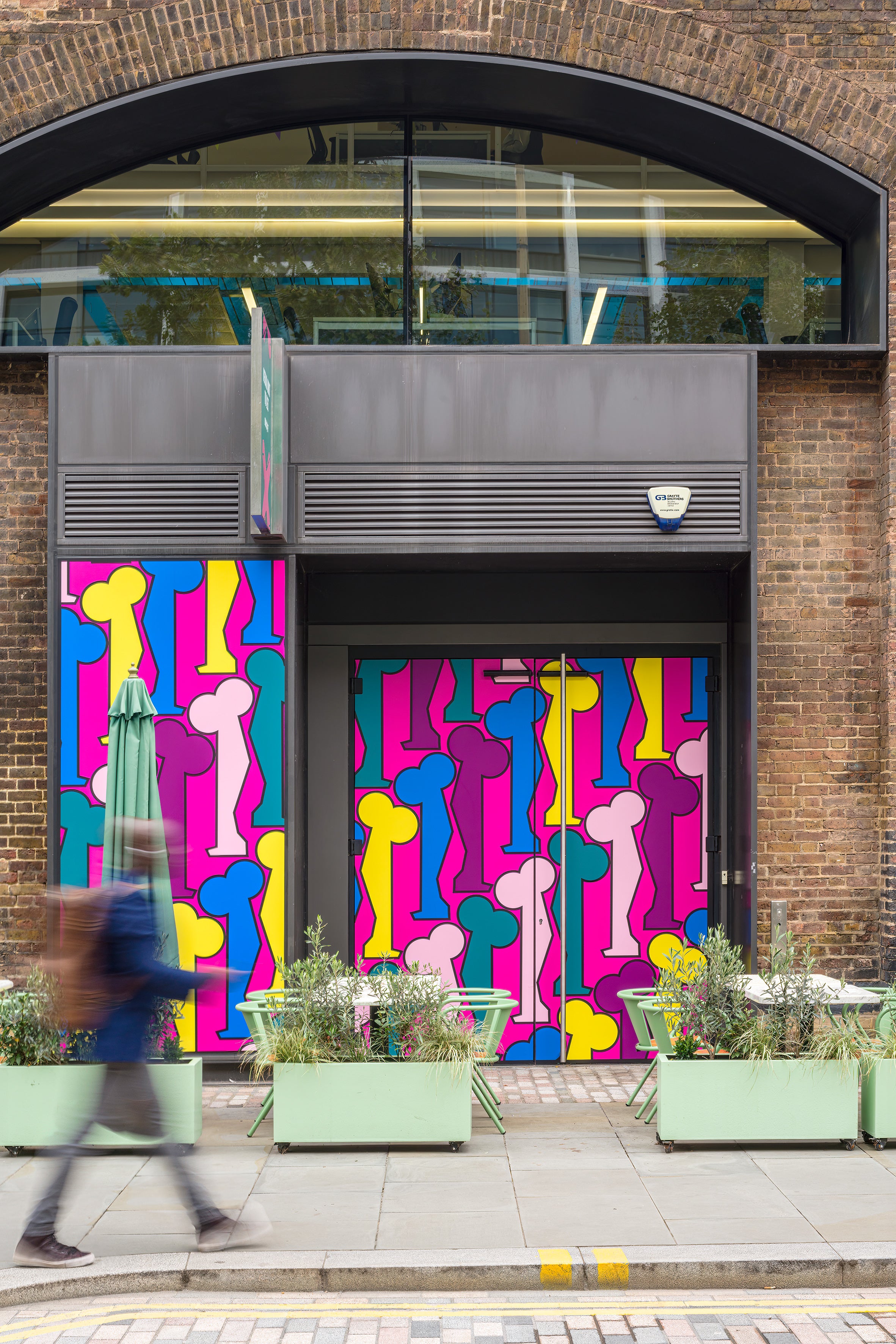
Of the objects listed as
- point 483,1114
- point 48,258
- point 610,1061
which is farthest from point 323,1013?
point 48,258

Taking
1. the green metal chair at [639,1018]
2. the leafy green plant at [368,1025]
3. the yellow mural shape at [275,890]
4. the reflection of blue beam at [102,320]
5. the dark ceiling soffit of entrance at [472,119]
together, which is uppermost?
the dark ceiling soffit of entrance at [472,119]

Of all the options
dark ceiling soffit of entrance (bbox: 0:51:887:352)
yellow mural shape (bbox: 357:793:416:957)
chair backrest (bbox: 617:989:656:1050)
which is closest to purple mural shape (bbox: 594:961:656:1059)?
chair backrest (bbox: 617:989:656:1050)

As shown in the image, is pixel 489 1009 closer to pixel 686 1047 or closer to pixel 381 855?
pixel 686 1047

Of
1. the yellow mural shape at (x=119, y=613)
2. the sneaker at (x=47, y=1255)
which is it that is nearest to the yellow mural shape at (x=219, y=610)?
the yellow mural shape at (x=119, y=613)

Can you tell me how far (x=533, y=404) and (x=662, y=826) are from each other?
11.5ft

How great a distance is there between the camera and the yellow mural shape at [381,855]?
30.8 ft

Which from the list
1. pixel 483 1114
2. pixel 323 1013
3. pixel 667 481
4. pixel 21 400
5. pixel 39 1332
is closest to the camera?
pixel 39 1332

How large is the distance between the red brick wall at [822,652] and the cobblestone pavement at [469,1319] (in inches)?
171

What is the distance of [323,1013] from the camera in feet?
22.5

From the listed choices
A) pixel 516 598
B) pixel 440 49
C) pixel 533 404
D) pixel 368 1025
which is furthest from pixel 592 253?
pixel 368 1025

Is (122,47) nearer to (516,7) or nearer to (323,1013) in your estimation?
(516,7)

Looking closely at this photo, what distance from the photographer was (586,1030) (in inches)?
366

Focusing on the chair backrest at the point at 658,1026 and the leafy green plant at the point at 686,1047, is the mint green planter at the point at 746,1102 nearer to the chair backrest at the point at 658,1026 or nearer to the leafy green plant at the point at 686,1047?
the leafy green plant at the point at 686,1047

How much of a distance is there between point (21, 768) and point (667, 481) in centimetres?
553
